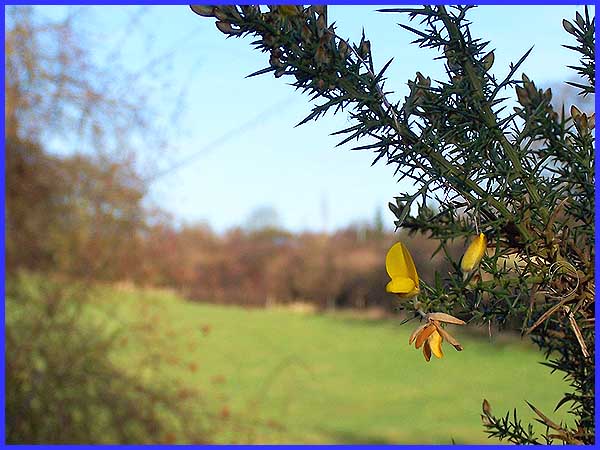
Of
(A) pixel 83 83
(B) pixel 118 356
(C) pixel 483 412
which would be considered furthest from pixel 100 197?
(C) pixel 483 412

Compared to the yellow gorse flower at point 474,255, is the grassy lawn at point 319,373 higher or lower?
lower

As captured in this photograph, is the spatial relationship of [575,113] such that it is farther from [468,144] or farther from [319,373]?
[319,373]

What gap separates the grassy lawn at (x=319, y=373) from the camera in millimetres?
2330

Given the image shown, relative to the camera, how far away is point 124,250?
2.37 m

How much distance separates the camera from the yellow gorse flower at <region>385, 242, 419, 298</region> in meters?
0.27

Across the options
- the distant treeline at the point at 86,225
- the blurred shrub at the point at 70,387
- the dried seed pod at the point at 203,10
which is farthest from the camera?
the distant treeline at the point at 86,225

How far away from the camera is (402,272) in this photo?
277 millimetres

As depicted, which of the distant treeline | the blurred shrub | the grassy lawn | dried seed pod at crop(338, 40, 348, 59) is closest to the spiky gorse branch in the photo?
dried seed pod at crop(338, 40, 348, 59)

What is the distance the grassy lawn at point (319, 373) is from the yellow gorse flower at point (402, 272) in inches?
66.9

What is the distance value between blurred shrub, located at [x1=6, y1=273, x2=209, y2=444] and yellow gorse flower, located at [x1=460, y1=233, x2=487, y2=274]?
83.1 inches

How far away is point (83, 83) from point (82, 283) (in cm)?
70

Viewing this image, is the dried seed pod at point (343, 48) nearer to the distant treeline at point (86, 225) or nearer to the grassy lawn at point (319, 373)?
the grassy lawn at point (319, 373)

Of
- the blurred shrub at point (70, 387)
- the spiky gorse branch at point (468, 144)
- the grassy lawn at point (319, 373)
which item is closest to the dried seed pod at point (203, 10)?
the spiky gorse branch at point (468, 144)

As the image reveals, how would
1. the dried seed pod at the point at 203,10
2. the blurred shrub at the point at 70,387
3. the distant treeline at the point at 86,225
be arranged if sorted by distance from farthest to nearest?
1. the distant treeline at the point at 86,225
2. the blurred shrub at the point at 70,387
3. the dried seed pod at the point at 203,10
